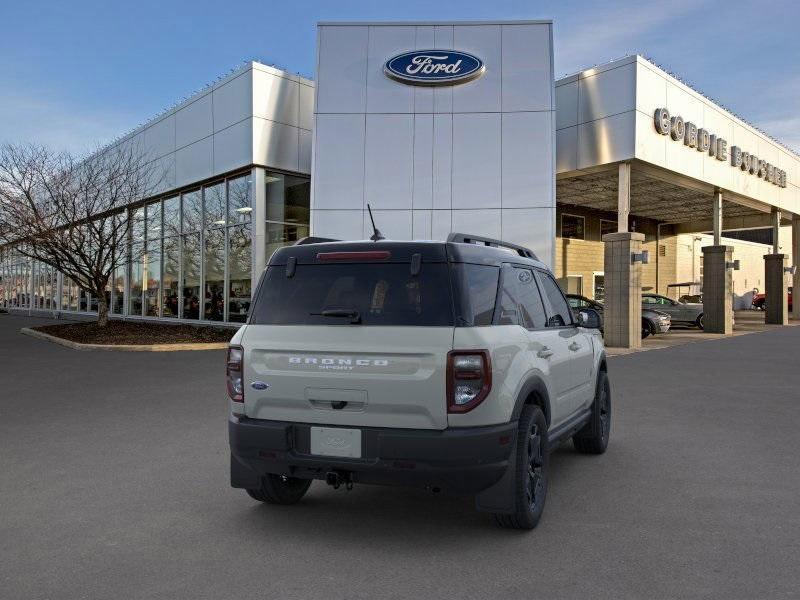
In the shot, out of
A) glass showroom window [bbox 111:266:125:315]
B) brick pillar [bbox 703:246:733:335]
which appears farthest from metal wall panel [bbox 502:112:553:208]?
glass showroom window [bbox 111:266:125:315]

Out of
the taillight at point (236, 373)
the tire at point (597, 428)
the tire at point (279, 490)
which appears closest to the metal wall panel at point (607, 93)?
the tire at point (597, 428)

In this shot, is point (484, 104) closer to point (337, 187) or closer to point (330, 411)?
point (337, 187)

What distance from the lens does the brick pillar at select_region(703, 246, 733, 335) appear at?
80.9ft

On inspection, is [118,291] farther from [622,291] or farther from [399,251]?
[399,251]

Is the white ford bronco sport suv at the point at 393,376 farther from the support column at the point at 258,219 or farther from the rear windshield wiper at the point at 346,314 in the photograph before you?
the support column at the point at 258,219

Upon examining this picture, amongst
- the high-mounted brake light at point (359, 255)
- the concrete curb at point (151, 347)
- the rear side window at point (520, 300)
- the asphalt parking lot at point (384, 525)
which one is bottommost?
the asphalt parking lot at point (384, 525)

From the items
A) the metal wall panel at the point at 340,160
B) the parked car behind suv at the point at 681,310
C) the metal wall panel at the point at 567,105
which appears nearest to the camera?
the metal wall panel at the point at 340,160

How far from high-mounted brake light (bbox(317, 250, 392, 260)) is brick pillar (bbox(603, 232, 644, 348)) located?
15.6 m

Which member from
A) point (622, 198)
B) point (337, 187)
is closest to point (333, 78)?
point (337, 187)

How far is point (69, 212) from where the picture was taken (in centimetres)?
2228

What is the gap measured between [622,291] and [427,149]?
265 inches

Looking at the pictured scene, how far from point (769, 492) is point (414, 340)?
3245mm

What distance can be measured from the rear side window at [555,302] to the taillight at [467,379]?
4.91ft

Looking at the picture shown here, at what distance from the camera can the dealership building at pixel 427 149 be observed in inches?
719
